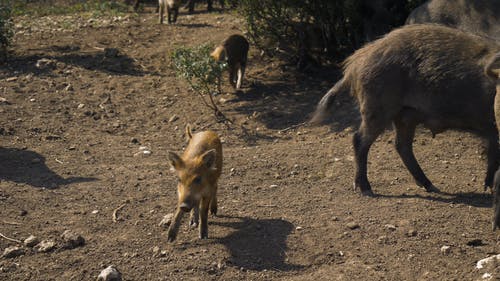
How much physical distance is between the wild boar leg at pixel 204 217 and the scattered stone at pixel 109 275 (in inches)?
32.0

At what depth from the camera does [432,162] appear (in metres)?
7.66

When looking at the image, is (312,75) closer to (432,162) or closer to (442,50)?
(432,162)

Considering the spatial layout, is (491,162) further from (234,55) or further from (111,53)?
(111,53)

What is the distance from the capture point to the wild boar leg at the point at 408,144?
677cm

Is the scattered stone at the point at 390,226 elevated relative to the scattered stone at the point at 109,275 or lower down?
elevated

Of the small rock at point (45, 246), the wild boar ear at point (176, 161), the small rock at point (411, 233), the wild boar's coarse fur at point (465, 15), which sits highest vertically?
the wild boar's coarse fur at point (465, 15)

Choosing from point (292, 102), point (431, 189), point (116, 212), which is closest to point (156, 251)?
point (116, 212)

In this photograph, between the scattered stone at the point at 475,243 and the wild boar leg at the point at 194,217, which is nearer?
the scattered stone at the point at 475,243

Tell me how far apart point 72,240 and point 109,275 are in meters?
0.72

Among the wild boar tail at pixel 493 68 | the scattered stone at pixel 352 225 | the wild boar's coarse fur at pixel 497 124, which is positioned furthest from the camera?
the scattered stone at pixel 352 225

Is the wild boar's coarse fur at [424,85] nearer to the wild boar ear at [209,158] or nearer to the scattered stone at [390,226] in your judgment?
the scattered stone at [390,226]

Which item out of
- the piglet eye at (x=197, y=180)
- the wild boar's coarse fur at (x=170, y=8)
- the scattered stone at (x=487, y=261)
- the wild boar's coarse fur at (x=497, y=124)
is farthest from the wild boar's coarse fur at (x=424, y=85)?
the wild boar's coarse fur at (x=170, y=8)

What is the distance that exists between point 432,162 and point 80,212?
358cm

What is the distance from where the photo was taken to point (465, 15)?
29.3 ft
